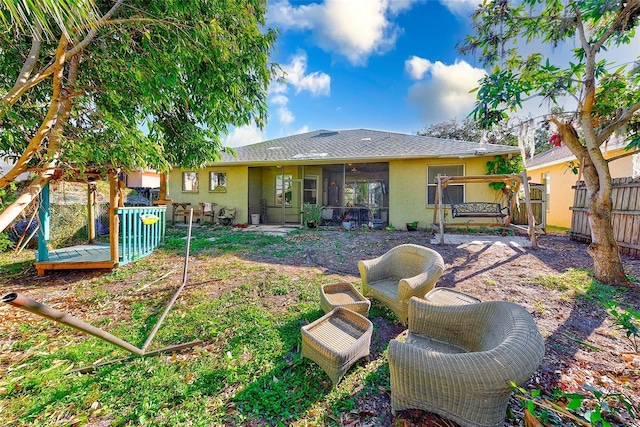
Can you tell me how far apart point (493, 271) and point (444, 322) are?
3.37 metres

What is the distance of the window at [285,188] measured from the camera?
42.1ft

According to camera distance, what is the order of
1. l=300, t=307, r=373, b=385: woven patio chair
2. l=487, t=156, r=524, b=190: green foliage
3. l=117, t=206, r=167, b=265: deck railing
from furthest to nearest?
l=487, t=156, r=524, b=190: green foliage → l=117, t=206, r=167, b=265: deck railing → l=300, t=307, r=373, b=385: woven patio chair

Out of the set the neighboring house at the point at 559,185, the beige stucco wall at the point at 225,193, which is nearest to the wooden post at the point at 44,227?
the beige stucco wall at the point at 225,193

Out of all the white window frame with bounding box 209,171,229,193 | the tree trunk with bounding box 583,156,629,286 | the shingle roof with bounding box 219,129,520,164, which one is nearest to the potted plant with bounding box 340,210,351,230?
the shingle roof with bounding box 219,129,520,164

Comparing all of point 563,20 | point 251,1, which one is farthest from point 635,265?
point 251,1

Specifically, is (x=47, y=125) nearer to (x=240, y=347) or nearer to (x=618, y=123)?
(x=240, y=347)

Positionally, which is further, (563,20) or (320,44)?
(320,44)

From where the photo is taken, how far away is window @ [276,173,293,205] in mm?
12820

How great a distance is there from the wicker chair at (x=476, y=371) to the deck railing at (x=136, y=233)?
5.60 metres

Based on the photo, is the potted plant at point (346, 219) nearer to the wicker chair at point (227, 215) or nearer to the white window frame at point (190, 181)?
the wicker chair at point (227, 215)

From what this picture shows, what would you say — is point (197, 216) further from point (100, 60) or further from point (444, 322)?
point (444, 322)

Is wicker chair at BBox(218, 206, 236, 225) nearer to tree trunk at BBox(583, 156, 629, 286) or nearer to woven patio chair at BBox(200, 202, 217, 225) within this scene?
woven patio chair at BBox(200, 202, 217, 225)

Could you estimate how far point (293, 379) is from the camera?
2205mm

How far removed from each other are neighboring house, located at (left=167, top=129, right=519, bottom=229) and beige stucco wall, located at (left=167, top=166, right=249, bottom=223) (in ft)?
0.15
